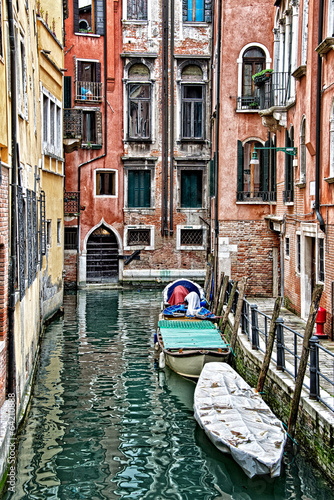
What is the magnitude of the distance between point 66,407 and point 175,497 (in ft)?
12.1

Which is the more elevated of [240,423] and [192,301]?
[192,301]

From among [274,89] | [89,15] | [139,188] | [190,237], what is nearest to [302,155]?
[274,89]

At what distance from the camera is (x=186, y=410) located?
10289 mm

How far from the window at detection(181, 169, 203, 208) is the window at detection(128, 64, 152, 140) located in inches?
85.0

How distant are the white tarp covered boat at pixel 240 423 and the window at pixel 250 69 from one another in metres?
11.1

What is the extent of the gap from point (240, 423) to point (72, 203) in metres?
17.3

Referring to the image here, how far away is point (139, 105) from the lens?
25.1m

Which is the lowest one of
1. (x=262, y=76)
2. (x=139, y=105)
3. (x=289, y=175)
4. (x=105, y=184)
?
(x=289, y=175)

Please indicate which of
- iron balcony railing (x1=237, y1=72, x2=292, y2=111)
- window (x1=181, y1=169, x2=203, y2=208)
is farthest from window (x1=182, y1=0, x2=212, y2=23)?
iron balcony railing (x1=237, y1=72, x2=292, y2=111)

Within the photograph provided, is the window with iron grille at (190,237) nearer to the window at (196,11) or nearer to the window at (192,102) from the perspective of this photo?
the window at (192,102)

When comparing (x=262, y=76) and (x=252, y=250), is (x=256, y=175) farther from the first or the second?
(x=262, y=76)

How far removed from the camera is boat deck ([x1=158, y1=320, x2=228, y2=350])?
12.3 metres

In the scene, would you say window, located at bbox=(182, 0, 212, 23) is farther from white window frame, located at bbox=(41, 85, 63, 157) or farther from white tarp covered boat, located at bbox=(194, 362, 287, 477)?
white tarp covered boat, located at bbox=(194, 362, 287, 477)

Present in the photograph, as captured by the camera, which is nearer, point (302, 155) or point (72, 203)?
point (302, 155)
